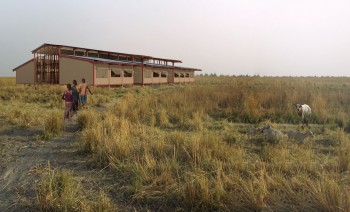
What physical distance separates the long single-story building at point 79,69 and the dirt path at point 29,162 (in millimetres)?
19490

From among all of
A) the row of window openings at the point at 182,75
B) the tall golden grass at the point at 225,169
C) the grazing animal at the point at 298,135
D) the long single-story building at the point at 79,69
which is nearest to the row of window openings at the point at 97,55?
the long single-story building at the point at 79,69

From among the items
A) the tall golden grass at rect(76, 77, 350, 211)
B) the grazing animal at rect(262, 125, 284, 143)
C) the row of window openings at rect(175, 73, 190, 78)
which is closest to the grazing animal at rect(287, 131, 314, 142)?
the tall golden grass at rect(76, 77, 350, 211)

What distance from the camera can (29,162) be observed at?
541 cm

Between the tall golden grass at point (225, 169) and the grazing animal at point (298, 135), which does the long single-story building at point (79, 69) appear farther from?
the grazing animal at point (298, 135)

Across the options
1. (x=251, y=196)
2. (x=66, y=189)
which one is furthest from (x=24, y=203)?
(x=251, y=196)

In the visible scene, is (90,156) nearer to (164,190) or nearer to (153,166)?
(153,166)

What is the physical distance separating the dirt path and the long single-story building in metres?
19.5

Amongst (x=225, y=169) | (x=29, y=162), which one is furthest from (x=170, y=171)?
(x=29, y=162)

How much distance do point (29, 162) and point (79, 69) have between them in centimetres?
2269

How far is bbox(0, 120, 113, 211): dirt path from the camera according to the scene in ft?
13.0

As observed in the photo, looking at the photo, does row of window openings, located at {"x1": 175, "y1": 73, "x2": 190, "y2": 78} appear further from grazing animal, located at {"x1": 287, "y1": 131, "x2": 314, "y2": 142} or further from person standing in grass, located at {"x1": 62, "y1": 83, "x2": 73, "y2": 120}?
grazing animal, located at {"x1": 287, "y1": 131, "x2": 314, "y2": 142}

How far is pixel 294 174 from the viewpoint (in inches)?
179

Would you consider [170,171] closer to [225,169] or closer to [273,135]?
[225,169]

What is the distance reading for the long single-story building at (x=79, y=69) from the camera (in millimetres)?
26875
